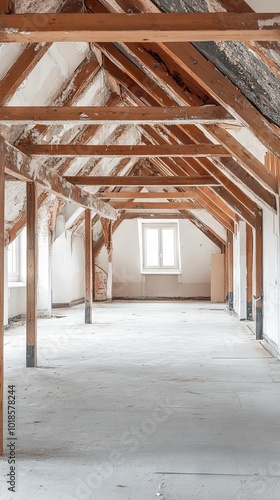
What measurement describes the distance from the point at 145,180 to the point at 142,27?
671 cm

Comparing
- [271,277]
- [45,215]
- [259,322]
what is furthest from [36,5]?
[45,215]

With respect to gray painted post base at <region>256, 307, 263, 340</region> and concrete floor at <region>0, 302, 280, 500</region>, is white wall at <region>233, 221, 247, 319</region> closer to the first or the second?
concrete floor at <region>0, 302, 280, 500</region>

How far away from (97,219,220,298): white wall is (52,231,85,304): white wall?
6.16ft

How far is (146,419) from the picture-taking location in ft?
14.5

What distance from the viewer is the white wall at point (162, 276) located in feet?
55.2

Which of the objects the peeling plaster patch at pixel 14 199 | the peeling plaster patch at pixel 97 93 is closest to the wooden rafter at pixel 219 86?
the peeling plaster patch at pixel 97 93

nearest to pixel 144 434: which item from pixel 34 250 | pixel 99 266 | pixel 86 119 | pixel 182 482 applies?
pixel 182 482

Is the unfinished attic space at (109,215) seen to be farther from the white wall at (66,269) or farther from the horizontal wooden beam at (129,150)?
the white wall at (66,269)

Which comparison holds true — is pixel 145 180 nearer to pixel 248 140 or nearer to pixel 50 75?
pixel 50 75

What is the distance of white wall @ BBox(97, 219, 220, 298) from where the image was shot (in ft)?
55.2

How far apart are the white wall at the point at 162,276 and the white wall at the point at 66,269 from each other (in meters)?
1.88

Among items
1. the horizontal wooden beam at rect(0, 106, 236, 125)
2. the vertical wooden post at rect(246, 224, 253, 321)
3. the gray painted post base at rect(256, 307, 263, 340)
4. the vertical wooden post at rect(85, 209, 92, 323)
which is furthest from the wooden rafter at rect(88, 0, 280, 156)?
the vertical wooden post at rect(85, 209, 92, 323)

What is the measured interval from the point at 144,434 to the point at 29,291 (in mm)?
2928

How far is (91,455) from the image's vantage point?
3.61 meters
